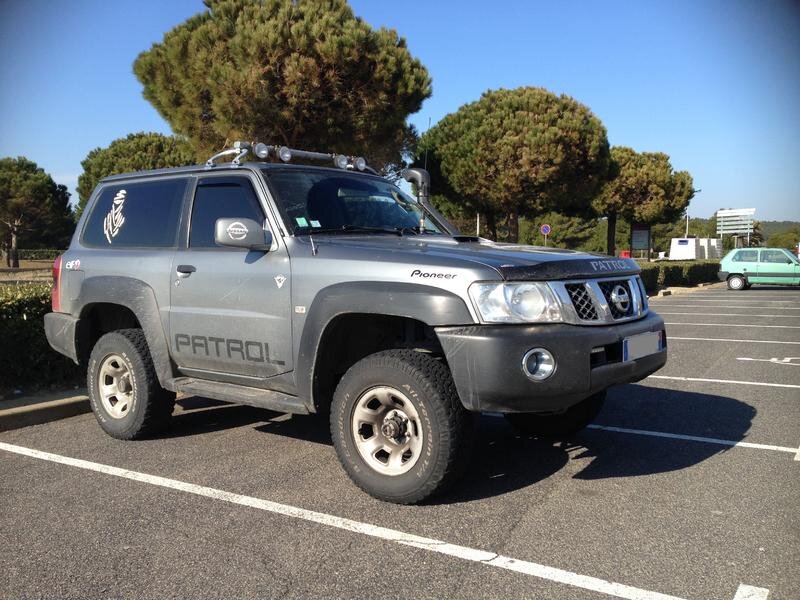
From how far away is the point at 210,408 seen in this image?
20.9ft

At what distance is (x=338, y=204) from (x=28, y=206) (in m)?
49.5

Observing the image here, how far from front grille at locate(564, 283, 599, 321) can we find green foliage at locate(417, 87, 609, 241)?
2173 centimetres

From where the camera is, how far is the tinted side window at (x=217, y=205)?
15.3ft

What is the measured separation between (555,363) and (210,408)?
3884mm

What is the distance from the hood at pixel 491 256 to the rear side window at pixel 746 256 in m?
25.5

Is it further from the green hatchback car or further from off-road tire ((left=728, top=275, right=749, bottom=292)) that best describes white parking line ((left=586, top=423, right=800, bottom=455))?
off-road tire ((left=728, top=275, right=749, bottom=292))

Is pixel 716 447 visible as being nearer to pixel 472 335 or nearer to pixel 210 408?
pixel 472 335

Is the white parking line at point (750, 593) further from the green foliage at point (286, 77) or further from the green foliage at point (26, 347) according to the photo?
the green foliage at point (286, 77)

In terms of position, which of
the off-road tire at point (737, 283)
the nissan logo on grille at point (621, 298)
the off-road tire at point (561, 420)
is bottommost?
the off-road tire at point (737, 283)

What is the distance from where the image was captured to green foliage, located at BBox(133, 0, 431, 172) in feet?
54.0

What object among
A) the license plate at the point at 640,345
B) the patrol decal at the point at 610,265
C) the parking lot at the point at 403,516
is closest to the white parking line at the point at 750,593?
the parking lot at the point at 403,516

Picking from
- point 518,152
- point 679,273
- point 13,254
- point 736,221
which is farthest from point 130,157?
point 736,221

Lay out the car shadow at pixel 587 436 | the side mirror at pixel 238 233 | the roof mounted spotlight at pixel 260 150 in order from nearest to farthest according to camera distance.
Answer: the side mirror at pixel 238 233 → the car shadow at pixel 587 436 → the roof mounted spotlight at pixel 260 150

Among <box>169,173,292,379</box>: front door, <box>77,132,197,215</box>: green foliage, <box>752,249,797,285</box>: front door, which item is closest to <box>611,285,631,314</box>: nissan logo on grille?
<box>169,173,292,379</box>: front door
